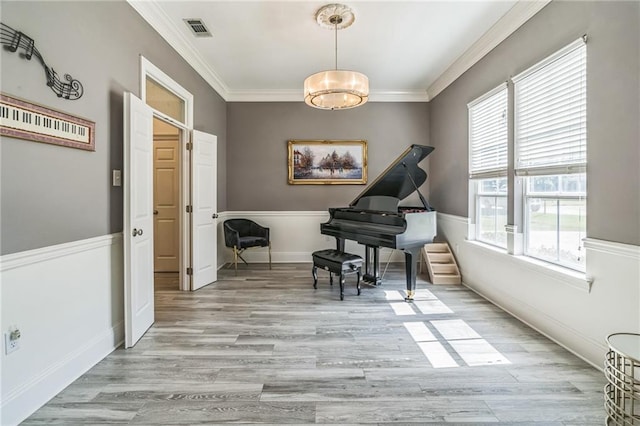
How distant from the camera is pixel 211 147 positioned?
14.2 ft

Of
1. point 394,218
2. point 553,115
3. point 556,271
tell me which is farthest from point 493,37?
point 556,271

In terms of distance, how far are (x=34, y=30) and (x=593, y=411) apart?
3.84 metres

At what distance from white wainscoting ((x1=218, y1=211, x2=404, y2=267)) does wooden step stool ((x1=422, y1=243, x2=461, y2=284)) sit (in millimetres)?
1039

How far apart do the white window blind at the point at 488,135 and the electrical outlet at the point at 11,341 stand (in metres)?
4.12

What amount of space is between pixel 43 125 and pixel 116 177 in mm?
713

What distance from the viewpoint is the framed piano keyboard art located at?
5.32ft

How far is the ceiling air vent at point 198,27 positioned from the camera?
3154 millimetres

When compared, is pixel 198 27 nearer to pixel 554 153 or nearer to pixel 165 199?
pixel 165 199

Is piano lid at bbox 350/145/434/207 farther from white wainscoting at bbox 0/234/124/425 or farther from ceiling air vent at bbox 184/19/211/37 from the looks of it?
white wainscoting at bbox 0/234/124/425

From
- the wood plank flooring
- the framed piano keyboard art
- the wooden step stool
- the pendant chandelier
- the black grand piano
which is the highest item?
the pendant chandelier

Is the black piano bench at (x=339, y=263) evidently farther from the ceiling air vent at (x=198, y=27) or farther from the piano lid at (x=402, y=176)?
the ceiling air vent at (x=198, y=27)

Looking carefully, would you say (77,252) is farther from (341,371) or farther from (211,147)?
(211,147)

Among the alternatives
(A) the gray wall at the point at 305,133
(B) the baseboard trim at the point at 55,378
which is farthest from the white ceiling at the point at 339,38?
(B) the baseboard trim at the point at 55,378

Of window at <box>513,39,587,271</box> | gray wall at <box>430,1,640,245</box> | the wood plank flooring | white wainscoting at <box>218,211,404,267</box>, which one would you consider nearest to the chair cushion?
white wainscoting at <box>218,211,404,267</box>
